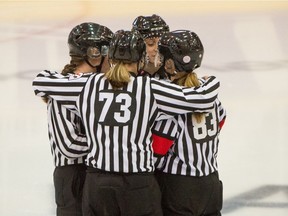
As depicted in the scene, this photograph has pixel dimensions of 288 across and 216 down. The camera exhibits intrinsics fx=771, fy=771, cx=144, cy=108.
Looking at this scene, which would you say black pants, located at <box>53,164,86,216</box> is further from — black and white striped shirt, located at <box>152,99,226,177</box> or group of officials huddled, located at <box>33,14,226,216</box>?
black and white striped shirt, located at <box>152,99,226,177</box>

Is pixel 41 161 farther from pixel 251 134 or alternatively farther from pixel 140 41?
pixel 140 41

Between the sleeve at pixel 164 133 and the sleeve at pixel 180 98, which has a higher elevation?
the sleeve at pixel 180 98

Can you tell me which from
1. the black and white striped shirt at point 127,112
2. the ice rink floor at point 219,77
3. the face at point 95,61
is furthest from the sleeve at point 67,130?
the ice rink floor at point 219,77

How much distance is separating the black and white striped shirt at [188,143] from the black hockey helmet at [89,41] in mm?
438

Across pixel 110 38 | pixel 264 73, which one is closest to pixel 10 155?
pixel 110 38

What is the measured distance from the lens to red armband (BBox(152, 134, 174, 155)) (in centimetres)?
291

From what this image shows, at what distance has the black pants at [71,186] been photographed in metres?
3.13

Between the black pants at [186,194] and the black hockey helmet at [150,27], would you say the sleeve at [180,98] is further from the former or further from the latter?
the black hockey helmet at [150,27]

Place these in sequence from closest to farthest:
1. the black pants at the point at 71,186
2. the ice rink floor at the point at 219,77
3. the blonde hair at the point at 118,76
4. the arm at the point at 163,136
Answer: the blonde hair at the point at 118,76 → the arm at the point at 163,136 → the black pants at the point at 71,186 → the ice rink floor at the point at 219,77

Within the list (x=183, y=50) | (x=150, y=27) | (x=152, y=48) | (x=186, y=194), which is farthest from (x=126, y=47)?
(x=150, y=27)

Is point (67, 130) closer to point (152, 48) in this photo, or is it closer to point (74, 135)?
point (74, 135)

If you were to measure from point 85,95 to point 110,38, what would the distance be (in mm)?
411

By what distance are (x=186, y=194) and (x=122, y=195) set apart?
285 mm

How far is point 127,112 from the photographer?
2.79 meters
